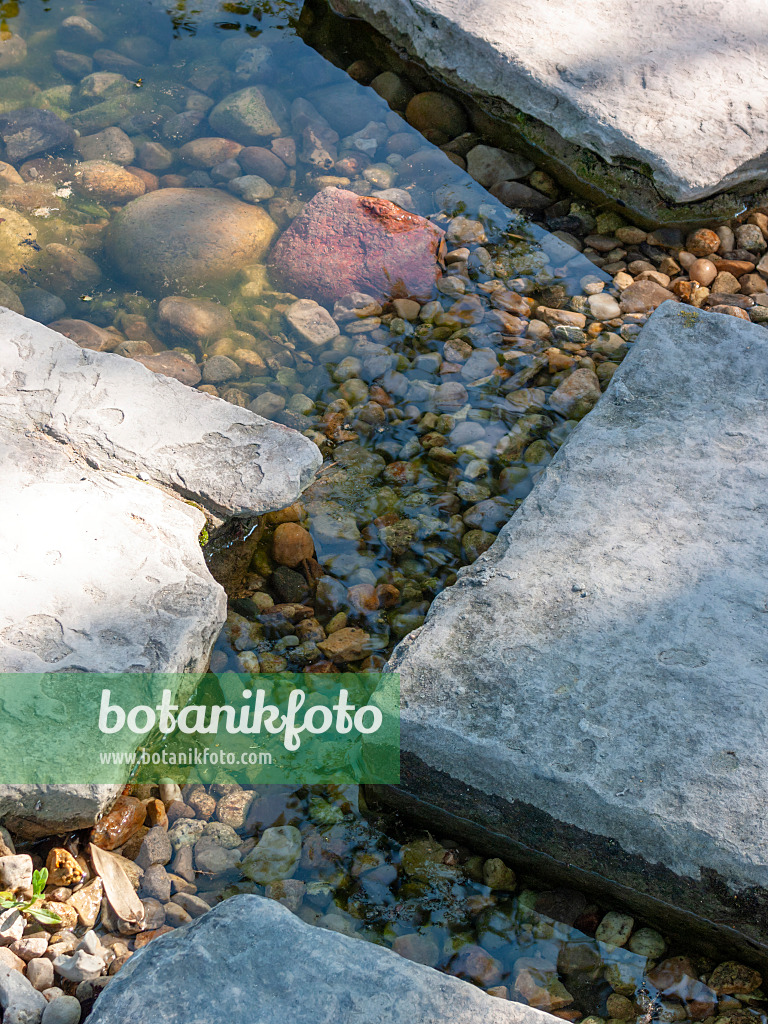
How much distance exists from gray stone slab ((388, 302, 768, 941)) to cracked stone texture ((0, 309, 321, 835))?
534 millimetres

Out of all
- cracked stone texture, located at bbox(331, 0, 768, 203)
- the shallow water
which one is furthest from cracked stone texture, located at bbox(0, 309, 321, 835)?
cracked stone texture, located at bbox(331, 0, 768, 203)

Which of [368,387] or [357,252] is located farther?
[357,252]

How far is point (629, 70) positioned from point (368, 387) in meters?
1.69

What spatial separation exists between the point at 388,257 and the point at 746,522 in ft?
5.42

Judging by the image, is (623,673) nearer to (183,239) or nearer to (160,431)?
(160,431)

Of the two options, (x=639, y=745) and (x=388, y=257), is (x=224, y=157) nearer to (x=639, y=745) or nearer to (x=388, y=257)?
(x=388, y=257)

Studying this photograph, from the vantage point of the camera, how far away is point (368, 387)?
8.70 ft

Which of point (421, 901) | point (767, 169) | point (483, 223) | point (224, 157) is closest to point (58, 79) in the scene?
point (224, 157)

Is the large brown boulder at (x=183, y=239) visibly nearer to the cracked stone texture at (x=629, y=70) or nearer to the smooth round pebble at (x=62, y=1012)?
the cracked stone texture at (x=629, y=70)

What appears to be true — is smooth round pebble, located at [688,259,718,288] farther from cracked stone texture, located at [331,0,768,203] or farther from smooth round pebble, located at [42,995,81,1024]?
smooth round pebble, located at [42,995,81,1024]

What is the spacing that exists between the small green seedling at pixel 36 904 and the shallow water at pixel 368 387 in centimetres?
31

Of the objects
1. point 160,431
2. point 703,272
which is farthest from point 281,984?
point 703,272

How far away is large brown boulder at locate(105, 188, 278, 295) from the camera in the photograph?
9.82 feet

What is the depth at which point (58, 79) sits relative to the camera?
12.1 ft
